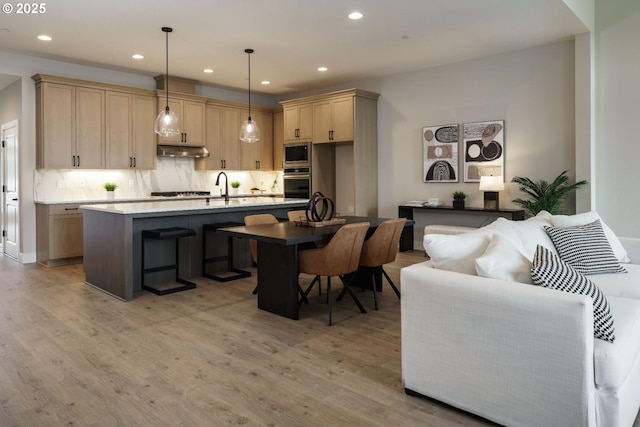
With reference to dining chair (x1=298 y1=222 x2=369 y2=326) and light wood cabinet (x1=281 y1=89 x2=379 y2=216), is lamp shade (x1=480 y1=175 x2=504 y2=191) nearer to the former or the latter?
light wood cabinet (x1=281 y1=89 x2=379 y2=216)

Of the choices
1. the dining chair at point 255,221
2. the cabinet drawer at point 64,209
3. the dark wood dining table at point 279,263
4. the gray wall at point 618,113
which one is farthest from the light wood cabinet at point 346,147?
the cabinet drawer at point 64,209

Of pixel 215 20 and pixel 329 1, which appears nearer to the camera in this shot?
pixel 329 1

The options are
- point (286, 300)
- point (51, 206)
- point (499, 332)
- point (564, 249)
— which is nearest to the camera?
point (499, 332)

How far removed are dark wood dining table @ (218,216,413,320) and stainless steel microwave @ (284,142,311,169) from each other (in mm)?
3894

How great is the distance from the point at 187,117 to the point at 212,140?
0.63m

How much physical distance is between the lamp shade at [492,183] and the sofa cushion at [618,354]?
12.3ft

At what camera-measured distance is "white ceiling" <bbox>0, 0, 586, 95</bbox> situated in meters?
4.41

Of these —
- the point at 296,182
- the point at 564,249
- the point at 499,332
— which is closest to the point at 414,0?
the point at 564,249

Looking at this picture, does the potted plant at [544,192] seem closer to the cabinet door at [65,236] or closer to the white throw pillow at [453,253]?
the white throw pillow at [453,253]

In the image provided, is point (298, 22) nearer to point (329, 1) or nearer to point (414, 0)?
point (329, 1)

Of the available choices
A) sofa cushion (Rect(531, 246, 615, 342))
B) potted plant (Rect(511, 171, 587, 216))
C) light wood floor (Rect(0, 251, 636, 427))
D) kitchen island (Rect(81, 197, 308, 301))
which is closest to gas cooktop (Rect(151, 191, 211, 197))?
kitchen island (Rect(81, 197, 308, 301))

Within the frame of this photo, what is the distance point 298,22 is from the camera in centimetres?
484

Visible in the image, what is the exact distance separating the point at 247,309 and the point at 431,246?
2.15m

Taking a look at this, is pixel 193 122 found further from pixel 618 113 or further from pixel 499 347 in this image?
pixel 499 347
